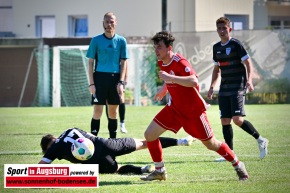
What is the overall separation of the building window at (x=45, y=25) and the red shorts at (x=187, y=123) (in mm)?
34284

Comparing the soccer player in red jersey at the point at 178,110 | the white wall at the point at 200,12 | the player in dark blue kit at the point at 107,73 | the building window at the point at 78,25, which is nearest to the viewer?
the soccer player in red jersey at the point at 178,110

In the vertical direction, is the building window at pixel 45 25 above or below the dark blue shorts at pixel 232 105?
above

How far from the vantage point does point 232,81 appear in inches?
412

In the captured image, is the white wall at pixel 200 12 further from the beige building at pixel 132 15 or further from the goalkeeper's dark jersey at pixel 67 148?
the goalkeeper's dark jersey at pixel 67 148

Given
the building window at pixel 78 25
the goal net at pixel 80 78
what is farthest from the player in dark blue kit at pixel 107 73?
the building window at pixel 78 25

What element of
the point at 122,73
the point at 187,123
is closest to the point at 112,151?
the point at 187,123

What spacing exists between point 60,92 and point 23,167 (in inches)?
910

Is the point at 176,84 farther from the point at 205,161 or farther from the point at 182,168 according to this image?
the point at 205,161

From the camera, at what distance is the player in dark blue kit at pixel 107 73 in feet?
39.2

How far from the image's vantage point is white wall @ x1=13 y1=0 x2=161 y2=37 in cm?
3925

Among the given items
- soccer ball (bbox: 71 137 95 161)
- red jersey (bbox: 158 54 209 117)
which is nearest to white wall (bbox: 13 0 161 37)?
soccer ball (bbox: 71 137 95 161)

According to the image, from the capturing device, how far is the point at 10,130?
1672 centimetres

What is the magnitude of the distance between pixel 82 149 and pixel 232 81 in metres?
2.96

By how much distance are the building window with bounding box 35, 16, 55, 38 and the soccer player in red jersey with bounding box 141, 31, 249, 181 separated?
34.3m
